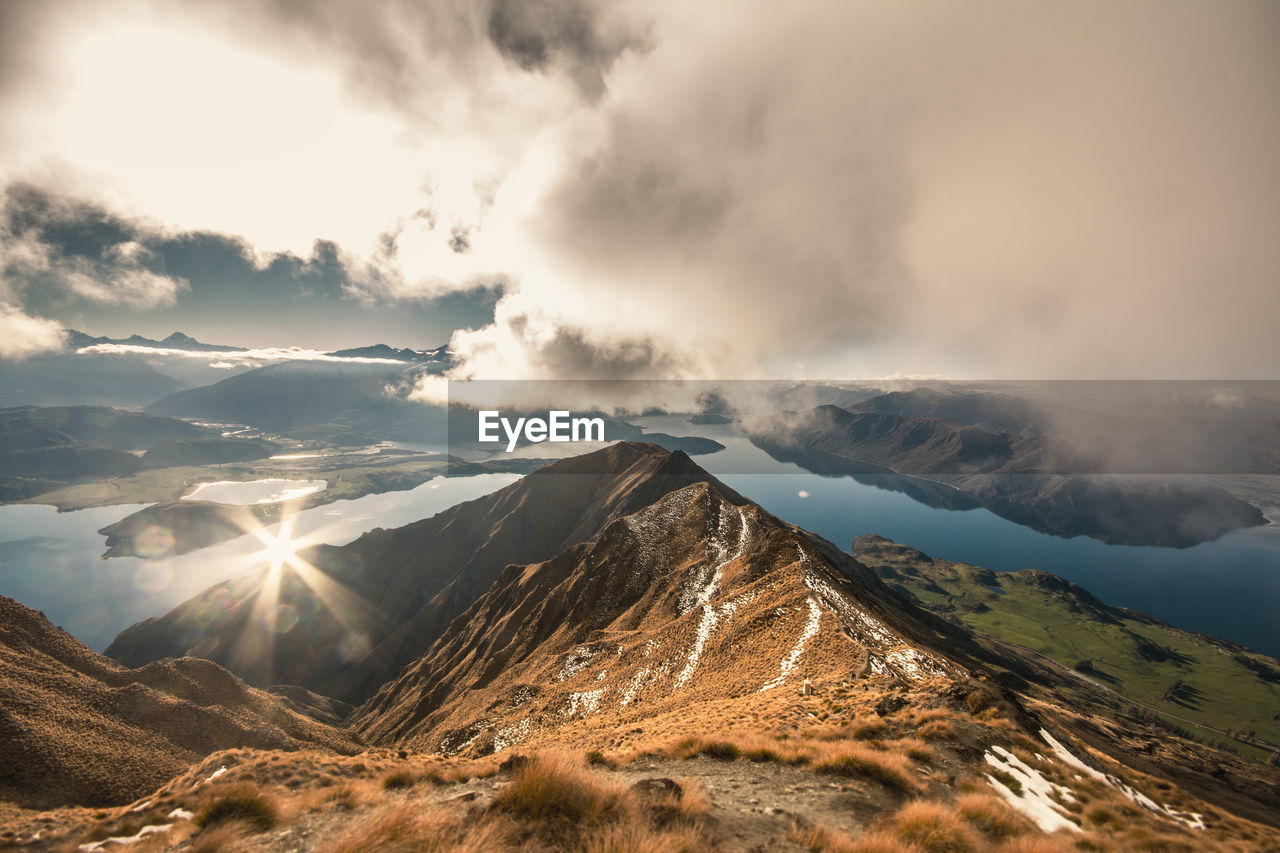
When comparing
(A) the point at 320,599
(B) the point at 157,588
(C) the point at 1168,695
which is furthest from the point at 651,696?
(B) the point at 157,588

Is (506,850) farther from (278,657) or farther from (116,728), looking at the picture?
(278,657)

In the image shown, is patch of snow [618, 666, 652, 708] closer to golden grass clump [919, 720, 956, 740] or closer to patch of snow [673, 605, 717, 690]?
patch of snow [673, 605, 717, 690]

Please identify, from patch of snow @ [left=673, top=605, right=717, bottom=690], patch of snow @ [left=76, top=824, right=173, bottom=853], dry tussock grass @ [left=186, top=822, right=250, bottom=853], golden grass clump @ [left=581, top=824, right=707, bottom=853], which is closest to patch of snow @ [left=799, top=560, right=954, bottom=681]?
patch of snow @ [left=673, top=605, right=717, bottom=690]

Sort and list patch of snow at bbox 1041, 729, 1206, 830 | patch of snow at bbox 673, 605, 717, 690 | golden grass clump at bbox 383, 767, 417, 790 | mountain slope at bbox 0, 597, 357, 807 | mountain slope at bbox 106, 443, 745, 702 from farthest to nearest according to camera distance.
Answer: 1. mountain slope at bbox 106, 443, 745, 702
2. patch of snow at bbox 673, 605, 717, 690
3. mountain slope at bbox 0, 597, 357, 807
4. patch of snow at bbox 1041, 729, 1206, 830
5. golden grass clump at bbox 383, 767, 417, 790

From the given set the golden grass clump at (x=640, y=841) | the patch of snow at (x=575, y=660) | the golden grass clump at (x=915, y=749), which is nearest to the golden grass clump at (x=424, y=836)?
the golden grass clump at (x=640, y=841)

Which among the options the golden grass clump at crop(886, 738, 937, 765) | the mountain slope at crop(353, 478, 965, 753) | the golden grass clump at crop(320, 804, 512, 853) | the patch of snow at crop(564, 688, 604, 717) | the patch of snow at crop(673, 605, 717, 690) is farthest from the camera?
the patch of snow at crop(564, 688, 604, 717)

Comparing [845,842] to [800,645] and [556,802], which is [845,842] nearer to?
[556,802]

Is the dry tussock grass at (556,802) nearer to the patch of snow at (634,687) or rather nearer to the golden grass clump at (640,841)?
the golden grass clump at (640,841)
